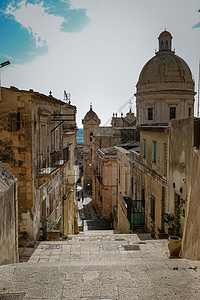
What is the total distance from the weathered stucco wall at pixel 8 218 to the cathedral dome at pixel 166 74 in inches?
846

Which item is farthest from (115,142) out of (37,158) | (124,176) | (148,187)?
(37,158)

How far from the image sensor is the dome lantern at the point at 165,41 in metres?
28.4

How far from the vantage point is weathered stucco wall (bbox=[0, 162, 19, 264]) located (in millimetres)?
6470

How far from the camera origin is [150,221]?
47.1 ft

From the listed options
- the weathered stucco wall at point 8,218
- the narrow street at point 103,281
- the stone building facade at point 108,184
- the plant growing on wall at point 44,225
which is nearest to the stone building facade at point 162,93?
the stone building facade at point 108,184

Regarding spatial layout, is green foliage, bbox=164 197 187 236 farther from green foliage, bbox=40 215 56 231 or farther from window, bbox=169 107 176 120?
window, bbox=169 107 176 120

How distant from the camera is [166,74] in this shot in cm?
2633

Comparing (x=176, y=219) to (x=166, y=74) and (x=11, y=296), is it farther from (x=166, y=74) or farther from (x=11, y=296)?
(x=166, y=74)

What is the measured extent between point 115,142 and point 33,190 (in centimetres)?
2387

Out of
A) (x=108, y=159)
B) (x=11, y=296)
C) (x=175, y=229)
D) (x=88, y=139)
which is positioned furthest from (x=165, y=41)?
(x=11, y=296)

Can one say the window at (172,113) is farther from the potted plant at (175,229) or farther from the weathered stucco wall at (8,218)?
the weathered stucco wall at (8,218)

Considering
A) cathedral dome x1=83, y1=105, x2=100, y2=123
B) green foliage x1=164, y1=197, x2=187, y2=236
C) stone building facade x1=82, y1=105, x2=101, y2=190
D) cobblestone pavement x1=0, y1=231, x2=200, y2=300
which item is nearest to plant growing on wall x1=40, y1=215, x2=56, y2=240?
green foliage x1=164, y1=197, x2=187, y2=236

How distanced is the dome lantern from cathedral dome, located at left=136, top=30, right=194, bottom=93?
0.37m

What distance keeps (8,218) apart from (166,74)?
22.9 metres
